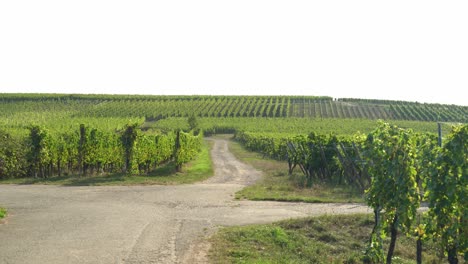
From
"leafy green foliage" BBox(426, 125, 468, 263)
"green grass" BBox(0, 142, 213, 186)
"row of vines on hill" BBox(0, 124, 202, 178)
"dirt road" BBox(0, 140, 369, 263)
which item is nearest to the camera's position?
"leafy green foliage" BBox(426, 125, 468, 263)

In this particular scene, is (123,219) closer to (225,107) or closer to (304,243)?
(304,243)

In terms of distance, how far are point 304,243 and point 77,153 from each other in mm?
21771

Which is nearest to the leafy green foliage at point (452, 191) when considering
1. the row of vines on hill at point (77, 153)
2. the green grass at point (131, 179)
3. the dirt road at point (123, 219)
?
the dirt road at point (123, 219)

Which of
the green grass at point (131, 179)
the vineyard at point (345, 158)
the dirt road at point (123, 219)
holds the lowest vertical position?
the green grass at point (131, 179)

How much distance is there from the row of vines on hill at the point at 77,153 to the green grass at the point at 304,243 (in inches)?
701

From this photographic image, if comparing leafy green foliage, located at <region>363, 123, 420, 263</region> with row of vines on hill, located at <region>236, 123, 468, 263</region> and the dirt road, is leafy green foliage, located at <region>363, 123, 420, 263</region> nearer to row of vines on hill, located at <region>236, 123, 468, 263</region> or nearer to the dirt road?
row of vines on hill, located at <region>236, 123, 468, 263</region>

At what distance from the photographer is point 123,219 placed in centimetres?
1605

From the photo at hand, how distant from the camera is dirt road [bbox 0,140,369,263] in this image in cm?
1163

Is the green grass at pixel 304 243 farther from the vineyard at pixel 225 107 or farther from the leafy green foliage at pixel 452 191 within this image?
the vineyard at pixel 225 107

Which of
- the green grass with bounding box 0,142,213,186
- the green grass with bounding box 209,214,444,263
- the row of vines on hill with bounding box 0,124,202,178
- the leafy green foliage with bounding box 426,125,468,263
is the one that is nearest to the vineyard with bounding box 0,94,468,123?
the row of vines on hill with bounding box 0,124,202,178

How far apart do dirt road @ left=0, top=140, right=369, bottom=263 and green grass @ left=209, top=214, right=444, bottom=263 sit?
2.52ft

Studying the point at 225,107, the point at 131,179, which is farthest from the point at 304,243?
the point at 225,107

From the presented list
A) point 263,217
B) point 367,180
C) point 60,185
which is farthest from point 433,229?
point 60,185

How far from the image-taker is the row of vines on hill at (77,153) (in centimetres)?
2930
